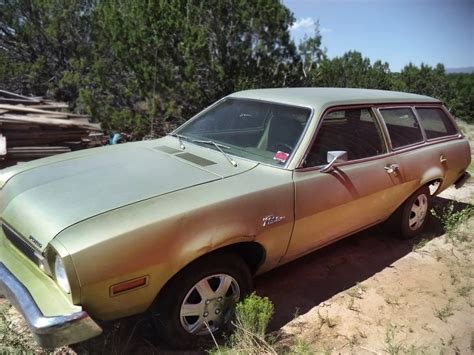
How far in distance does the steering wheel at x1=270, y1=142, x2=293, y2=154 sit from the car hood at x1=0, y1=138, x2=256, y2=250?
0.30m

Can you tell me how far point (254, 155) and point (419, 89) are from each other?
12.0m

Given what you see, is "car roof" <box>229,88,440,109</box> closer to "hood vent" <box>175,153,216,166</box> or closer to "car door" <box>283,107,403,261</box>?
"car door" <box>283,107,403,261</box>

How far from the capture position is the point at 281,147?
334cm

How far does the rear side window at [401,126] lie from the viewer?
13.5 ft

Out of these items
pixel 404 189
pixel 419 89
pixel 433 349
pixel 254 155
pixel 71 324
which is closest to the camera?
pixel 71 324

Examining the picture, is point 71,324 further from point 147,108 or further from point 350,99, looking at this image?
point 147,108

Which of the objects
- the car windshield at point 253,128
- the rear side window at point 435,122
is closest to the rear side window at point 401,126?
the rear side window at point 435,122

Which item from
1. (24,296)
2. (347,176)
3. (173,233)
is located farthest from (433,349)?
(24,296)

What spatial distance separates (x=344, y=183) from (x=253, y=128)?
89cm

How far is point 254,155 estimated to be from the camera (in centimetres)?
334

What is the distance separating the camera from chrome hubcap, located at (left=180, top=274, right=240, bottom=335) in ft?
8.82

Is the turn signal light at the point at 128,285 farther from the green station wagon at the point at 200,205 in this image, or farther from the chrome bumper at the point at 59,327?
the chrome bumper at the point at 59,327

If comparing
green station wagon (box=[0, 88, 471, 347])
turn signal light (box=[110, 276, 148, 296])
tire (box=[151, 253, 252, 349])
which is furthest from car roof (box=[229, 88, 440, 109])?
turn signal light (box=[110, 276, 148, 296])

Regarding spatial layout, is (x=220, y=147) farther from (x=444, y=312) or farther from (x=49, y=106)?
(x=49, y=106)
